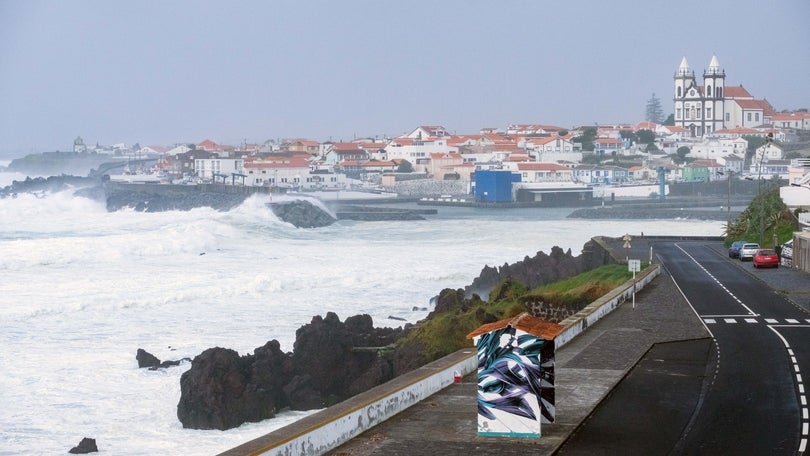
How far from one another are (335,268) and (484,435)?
5010 cm

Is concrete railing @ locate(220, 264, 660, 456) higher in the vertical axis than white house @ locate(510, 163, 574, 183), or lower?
lower

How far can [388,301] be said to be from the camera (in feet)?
162

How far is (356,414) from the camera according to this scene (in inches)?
588

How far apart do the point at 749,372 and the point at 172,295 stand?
32537mm

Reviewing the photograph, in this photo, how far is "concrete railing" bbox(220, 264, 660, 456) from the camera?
1311cm

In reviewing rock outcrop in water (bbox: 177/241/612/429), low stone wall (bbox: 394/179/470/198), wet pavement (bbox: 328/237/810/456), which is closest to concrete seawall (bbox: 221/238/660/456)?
wet pavement (bbox: 328/237/810/456)

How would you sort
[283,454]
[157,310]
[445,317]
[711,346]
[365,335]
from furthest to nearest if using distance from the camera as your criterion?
1. [157,310]
2. [365,335]
3. [445,317]
4. [711,346]
5. [283,454]

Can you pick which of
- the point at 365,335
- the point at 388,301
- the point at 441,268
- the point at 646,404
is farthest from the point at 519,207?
the point at 646,404

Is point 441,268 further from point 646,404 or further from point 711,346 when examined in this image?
point 646,404

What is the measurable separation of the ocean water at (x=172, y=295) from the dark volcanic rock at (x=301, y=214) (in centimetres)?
287

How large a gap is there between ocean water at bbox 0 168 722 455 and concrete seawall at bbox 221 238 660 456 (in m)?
A: 6.86

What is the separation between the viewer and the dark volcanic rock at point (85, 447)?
23.7 m

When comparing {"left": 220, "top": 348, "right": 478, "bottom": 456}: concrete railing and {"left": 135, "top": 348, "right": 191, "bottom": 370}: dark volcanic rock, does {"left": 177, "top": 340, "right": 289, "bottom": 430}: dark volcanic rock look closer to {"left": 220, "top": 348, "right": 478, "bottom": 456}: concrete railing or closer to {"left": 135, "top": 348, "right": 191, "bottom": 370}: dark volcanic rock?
{"left": 135, "top": 348, "right": 191, "bottom": 370}: dark volcanic rock

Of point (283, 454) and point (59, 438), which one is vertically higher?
point (283, 454)
